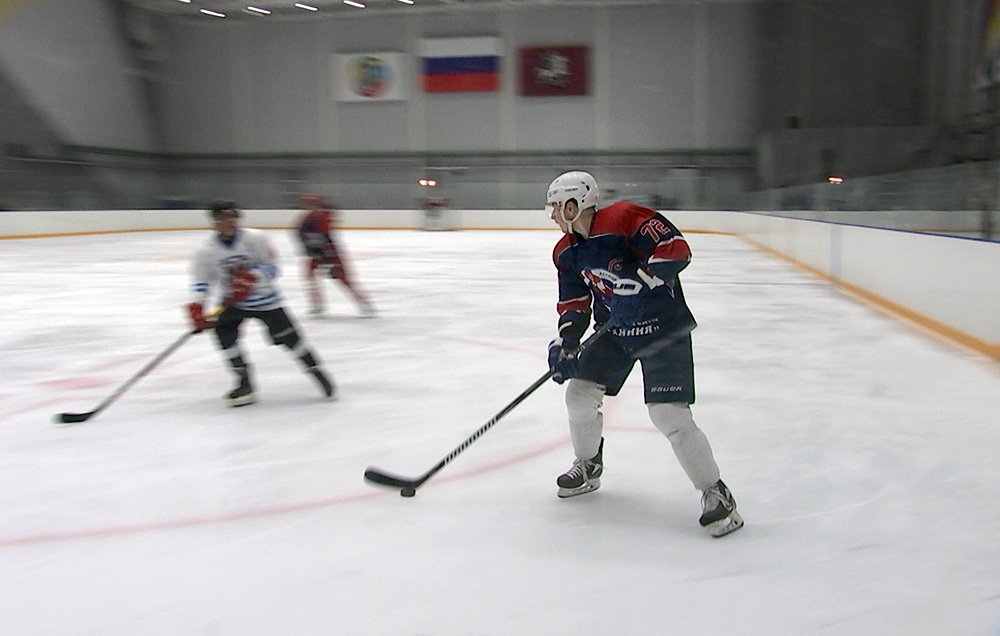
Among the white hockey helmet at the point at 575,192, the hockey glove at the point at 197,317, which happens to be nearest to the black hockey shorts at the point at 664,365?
the white hockey helmet at the point at 575,192

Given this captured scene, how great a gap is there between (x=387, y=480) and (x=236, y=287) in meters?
→ 1.53

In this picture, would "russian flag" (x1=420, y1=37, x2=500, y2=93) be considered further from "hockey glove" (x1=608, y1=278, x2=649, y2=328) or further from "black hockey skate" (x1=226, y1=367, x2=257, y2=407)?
"hockey glove" (x1=608, y1=278, x2=649, y2=328)

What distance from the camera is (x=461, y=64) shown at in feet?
71.9

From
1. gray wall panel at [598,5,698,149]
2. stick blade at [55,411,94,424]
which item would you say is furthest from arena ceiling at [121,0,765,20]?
stick blade at [55,411,94,424]

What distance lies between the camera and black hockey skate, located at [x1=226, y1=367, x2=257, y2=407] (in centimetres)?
400

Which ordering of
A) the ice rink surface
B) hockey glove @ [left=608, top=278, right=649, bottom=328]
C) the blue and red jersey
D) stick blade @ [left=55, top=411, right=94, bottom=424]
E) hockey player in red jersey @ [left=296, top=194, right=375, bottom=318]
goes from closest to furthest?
the ice rink surface < the blue and red jersey < hockey glove @ [left=608, top=278, right=649, bottom=328] < stick blade @ [left=55, top=411, right=94, bottom=424] < hockey player in red jersey @ [left=296, top=194, right=375, bottom=318]

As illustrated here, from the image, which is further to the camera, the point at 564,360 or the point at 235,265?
the point at 235,265

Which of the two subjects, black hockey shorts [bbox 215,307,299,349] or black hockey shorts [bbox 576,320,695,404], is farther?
black hockey shorts [bbox 215,307,299,349]

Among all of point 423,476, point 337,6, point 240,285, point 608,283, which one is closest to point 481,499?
point 423,476

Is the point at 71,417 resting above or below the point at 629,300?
below

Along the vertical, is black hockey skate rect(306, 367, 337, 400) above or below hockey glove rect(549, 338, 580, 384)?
below

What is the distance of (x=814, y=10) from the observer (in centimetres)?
1966

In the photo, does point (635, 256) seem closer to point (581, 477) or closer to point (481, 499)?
point (581, 477)

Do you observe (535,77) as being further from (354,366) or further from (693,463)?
(693,463)
